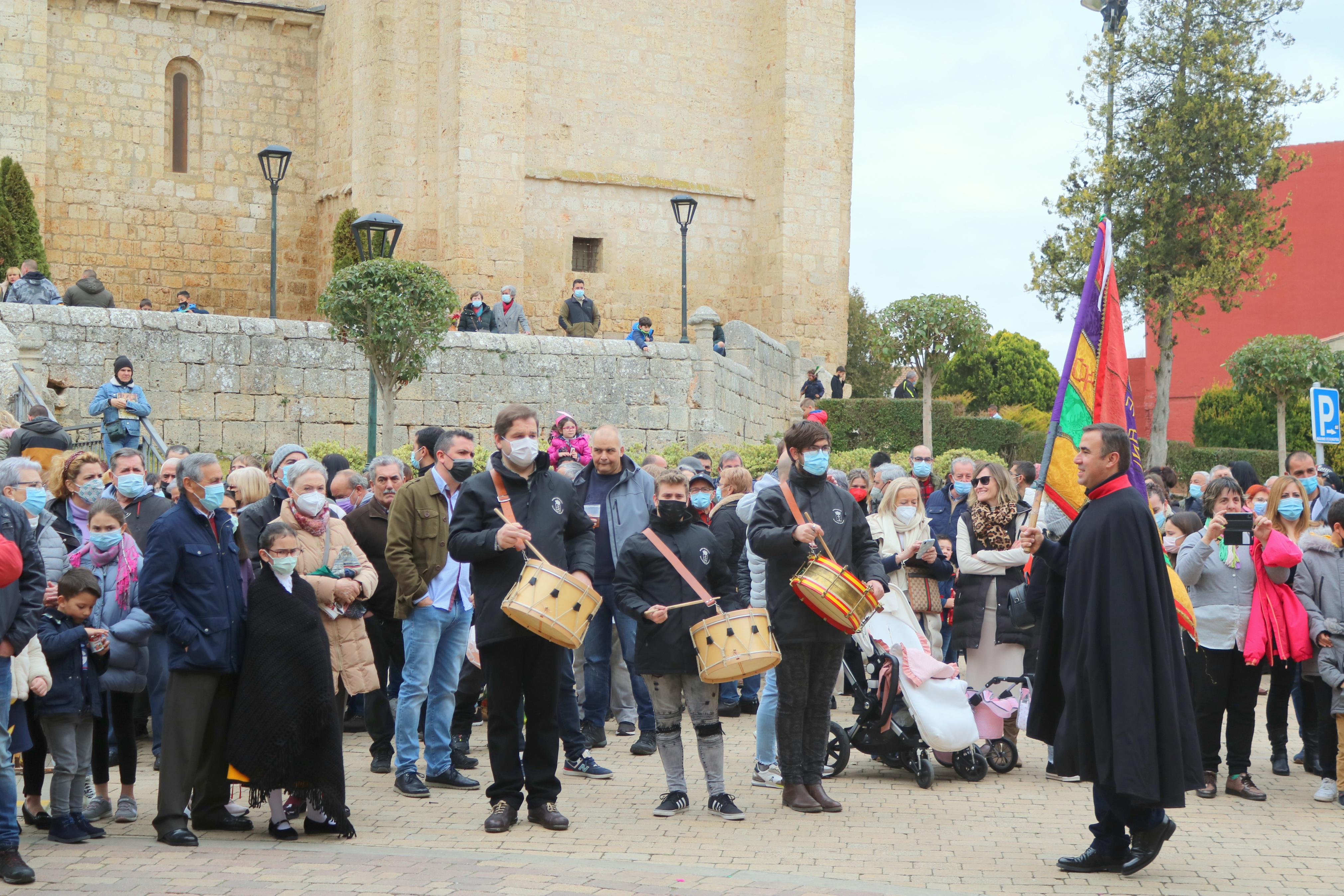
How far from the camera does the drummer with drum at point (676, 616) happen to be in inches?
277

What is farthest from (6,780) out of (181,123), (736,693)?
(181,123)

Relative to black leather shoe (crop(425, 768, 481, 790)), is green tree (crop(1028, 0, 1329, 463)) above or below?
above

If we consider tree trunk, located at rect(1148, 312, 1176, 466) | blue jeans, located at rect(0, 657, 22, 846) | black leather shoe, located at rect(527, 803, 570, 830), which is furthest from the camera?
tree trunk, located at rect(1148, 312, 1176, 466)

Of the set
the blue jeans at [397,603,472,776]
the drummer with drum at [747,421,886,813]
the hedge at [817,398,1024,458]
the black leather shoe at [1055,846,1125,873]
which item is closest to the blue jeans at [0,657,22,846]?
the blue jeans at [397,603,472,776]

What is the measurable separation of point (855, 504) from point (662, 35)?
21486 millimetres

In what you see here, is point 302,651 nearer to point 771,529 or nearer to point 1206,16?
point 771,529

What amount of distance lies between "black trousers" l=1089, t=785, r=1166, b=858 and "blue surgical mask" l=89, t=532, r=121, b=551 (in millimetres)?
4654

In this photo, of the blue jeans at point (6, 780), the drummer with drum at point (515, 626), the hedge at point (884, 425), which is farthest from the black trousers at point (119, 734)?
the hedge at point (884, 425)

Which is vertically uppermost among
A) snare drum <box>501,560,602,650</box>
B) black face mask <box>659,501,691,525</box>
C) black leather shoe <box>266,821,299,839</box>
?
black face mask <box>659,501,691,525</box>

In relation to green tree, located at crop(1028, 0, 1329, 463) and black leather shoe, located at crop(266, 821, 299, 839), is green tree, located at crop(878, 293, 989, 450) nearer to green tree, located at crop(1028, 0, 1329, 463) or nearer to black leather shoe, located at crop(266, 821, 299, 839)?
green tree, located at crop(1028, 0, 1329, 463)

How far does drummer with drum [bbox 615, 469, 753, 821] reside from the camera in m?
7.04

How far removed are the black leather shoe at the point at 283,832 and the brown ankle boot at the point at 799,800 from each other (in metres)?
2.42

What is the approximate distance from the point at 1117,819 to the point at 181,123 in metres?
23.6

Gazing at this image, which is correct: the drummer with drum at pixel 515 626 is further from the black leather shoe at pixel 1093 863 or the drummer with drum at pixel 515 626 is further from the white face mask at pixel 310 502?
the black leather shoe at pixel 1093 863
